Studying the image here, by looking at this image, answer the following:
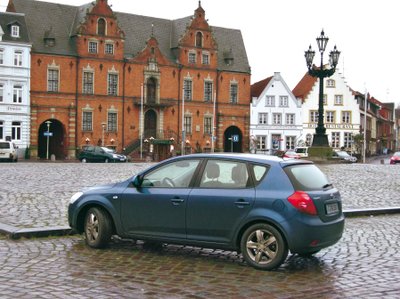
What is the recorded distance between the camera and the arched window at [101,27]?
66562 millimetres

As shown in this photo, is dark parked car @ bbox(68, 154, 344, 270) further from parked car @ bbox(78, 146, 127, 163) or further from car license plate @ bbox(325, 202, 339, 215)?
parked car @ bbox(78, 146, 127, 163)

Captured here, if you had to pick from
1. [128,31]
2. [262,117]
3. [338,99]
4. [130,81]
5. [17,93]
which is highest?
[128,31]

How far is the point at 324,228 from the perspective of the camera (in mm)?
8828

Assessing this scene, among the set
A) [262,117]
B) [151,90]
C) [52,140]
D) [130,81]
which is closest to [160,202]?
[52,140]

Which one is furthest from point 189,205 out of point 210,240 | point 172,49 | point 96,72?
point 172,49

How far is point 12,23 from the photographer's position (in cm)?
6219

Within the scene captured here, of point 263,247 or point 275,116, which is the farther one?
point 275,116

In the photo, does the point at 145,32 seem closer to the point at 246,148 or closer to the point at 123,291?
the point at 246,148

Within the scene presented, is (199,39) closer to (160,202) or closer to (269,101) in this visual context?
(269,101)

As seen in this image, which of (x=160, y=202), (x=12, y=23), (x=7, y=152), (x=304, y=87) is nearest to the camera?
(x=160, y=202)

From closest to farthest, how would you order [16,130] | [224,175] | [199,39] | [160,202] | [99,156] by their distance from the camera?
[224,175] < [160,202] < [99,156] < [16,130] < [199,39]

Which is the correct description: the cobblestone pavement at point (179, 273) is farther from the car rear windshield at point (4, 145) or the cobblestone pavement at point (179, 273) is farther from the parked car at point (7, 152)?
the car rear windshield at point (4, 145)

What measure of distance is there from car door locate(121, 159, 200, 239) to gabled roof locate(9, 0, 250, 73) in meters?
56.4

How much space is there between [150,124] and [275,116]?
22266 millimetres
